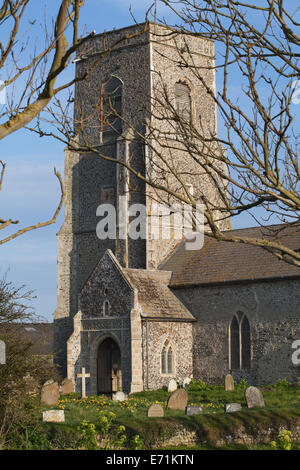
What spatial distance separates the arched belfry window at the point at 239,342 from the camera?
29.4 m

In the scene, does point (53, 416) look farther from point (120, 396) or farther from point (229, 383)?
point (229, 383)

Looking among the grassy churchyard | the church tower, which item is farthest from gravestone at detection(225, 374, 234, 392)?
the church tower

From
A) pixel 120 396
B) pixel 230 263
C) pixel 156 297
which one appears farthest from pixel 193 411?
pixel 230 263

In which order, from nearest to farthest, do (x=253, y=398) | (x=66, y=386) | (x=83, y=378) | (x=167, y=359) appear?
1. (x=253, y=398)
2. (x=83, y=378)
3. (x=167, y=359)
4. (x=66, y=386)

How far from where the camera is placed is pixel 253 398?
21.7 m

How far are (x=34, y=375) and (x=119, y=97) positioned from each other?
78.6ft

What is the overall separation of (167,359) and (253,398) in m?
8.85

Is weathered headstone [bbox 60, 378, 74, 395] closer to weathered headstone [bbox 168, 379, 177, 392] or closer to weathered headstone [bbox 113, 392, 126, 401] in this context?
weathered headstone [bbox 113, 392, 126, 401]

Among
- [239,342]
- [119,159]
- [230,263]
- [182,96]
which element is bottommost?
[239,342]

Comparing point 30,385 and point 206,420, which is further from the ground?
point 30,385

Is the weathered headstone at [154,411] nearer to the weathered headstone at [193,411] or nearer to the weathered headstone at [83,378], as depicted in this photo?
the weathered headstone at [193,411]

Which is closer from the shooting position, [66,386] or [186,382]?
[186,382]

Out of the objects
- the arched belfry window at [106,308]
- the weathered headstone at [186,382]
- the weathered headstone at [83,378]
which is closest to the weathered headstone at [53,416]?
the weathered headstone at [83,378]

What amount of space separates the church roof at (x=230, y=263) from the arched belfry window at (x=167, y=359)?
2901mm
